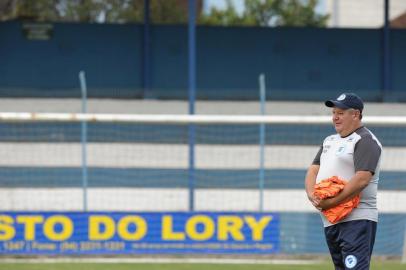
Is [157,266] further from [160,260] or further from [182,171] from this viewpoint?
[182,171]

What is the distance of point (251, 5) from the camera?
1607 inches

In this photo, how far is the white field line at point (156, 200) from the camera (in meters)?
10.8

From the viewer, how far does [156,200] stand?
11.1 m

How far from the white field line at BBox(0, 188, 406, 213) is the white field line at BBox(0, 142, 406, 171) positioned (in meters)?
0.39

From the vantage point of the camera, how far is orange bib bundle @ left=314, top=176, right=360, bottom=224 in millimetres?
5809

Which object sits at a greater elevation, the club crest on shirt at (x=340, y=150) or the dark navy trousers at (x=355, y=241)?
the club crest on shirt at (x=340, y=150)

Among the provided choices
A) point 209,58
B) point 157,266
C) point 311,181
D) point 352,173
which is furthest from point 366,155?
point 209,58

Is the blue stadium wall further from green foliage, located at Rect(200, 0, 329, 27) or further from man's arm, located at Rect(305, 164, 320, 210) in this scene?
green foliage, located at Rect(200, 0, 329, 27)

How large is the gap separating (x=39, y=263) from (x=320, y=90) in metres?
13.2

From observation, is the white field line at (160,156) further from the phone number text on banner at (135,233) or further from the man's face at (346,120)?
the man's face at (346,120)

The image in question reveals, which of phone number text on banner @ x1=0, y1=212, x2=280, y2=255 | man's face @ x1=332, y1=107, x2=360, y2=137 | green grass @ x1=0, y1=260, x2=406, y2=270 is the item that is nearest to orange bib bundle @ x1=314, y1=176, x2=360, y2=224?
man's face @ x1=332, y1=107, x2=360, y2=137

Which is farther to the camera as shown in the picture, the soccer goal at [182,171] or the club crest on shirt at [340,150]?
the soccer goal at [182,171]

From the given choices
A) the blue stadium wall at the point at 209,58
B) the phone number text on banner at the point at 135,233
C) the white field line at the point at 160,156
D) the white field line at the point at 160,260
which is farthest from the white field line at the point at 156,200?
the blue stadium wall at the point at 209,58

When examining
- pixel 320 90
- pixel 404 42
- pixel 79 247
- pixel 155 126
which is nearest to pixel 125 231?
pixel 79 247
